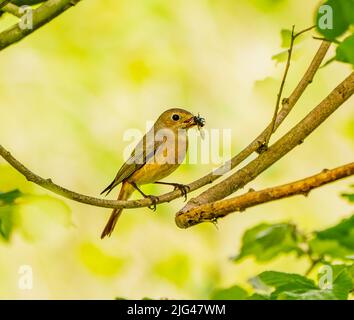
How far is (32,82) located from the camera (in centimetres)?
684

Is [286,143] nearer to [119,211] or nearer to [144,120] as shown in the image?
[119,211]

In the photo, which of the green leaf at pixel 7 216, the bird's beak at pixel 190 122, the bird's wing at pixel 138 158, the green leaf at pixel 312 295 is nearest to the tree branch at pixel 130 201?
the green leaf at pixel 7 216

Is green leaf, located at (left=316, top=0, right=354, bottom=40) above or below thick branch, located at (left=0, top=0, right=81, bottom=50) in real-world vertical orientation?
below

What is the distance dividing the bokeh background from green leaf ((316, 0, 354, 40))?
11.8 feet

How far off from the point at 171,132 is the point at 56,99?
7.88 feet

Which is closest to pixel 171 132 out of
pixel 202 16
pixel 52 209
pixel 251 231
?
Result: pixel 251 231

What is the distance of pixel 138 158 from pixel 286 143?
1744 millimetres

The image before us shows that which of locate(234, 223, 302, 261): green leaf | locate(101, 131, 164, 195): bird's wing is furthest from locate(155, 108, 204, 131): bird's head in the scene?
locate(234, 223, 302, 261): green leaf

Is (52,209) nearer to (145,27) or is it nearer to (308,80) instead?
(308,80)

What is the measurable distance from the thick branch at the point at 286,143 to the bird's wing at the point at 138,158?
4.58ft

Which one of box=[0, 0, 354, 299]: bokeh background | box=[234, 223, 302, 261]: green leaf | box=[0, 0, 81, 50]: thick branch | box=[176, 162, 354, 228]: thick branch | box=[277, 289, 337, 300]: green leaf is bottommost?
box=[277, 289, 337, 300]: green leaf

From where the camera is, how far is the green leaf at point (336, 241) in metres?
2.73

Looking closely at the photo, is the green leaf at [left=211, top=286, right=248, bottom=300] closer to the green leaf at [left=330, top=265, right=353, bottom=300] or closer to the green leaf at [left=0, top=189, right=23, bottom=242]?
the green leaf at [left=330, top=265, right=353, bottom=300]

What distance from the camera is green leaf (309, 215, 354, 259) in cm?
273
